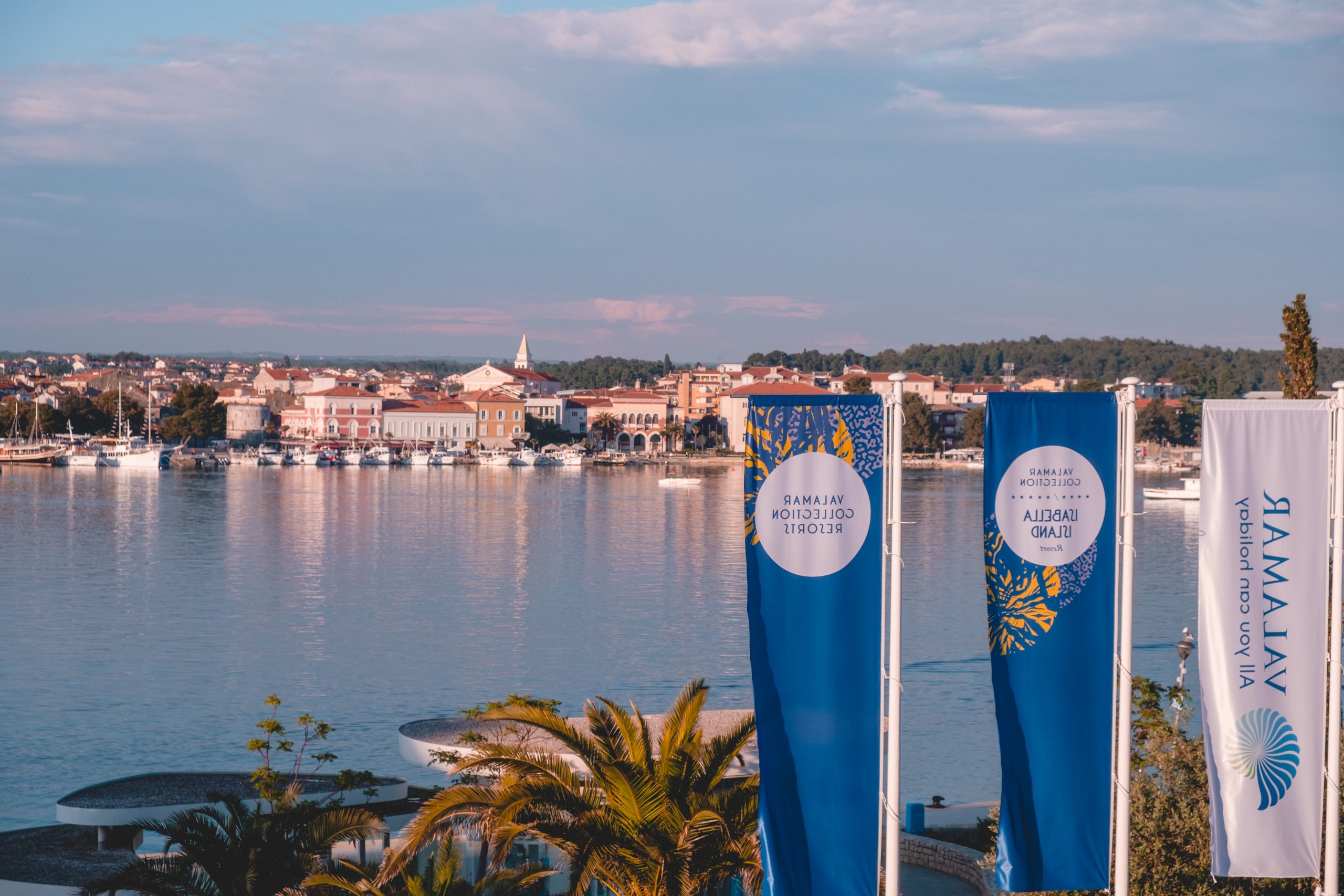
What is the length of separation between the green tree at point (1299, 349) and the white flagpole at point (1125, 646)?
3839mm

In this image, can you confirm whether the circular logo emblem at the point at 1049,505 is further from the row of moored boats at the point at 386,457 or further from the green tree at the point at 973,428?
the row of moored boats at the point at 386,457

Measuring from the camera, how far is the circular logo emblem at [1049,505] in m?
5.56

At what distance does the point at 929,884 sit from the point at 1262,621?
3.59 m

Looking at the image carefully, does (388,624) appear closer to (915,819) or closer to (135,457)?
(915,819)

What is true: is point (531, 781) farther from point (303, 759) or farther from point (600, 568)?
point (600, 568)

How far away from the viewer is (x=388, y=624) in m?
23.5

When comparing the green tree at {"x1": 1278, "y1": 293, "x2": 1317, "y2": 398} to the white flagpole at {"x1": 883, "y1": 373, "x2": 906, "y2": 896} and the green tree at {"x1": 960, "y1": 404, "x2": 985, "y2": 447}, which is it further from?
the green tree at {"x1": 960, "y1": 404, "x2": 985, "y2": 447}

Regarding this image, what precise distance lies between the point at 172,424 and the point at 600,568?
5643 cm

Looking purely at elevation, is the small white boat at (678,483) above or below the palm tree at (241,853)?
below

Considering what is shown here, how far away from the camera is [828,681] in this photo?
550cm

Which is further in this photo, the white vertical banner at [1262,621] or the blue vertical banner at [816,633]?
the white vertical banner at [1262,621]

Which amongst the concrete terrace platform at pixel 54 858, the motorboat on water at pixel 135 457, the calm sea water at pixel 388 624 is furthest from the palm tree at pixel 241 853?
the motorboat on water at pixel 135 457

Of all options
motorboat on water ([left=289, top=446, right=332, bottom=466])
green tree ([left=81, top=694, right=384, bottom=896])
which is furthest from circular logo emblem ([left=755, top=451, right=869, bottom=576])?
motorboat on water ([left=289, top=446, right=332, bottom=466])

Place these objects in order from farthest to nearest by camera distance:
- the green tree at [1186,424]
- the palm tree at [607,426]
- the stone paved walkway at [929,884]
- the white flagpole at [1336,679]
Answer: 1. the palm tree at [607,426]
2. the green tree at [1186,424]
3. the stone paved walkway at [929,884]
4. the white flagpole at [1336,679]
